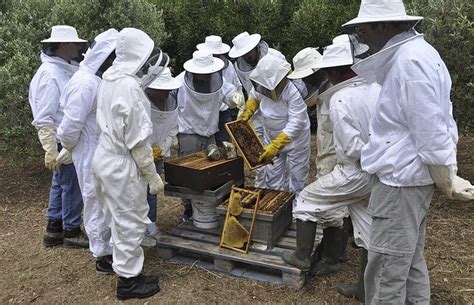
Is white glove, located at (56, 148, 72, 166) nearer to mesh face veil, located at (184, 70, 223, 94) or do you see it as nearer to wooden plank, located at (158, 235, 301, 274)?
wooden plank, located at (158, 235, 301, 274)

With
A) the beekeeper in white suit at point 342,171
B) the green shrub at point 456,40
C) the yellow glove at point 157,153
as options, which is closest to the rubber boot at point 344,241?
the beekeeper in white suit at point 342,171

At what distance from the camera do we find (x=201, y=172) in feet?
13.3

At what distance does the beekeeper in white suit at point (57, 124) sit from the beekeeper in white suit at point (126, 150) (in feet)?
3.35

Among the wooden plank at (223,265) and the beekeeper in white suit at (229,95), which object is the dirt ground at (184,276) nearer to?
the wooden plank at (223,265)

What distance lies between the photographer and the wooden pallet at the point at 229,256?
3.80m

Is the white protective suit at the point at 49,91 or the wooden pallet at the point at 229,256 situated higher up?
the white protective suit at the point at 49,91

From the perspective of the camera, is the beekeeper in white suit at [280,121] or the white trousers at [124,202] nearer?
the white trousers at [124,202]

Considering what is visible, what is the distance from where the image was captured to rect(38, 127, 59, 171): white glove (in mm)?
4422

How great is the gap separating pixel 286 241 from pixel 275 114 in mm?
1469

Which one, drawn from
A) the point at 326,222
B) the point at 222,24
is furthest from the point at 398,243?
the point at 222,24

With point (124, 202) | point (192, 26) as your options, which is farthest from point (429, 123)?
point (192, 26)

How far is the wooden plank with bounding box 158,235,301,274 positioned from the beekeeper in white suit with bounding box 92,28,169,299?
0.57 meters

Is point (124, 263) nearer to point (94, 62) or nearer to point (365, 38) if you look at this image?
point (94, 62)

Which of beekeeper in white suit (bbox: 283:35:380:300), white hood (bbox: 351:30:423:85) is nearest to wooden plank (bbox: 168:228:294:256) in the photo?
beekeeper in white suit (bbox: 283:35:380:300)
